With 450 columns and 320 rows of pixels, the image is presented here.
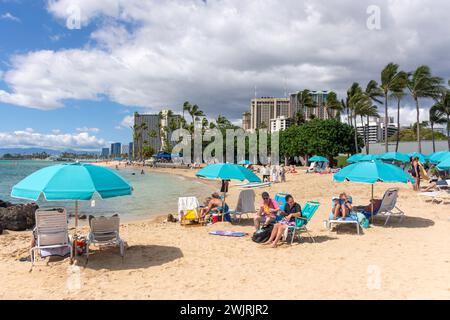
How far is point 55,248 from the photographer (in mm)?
6336

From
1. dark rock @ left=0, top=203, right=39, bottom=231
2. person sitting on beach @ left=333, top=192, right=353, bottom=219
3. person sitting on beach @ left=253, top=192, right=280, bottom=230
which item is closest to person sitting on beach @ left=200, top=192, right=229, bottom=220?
person sitting on beach @ left=253, top=192, right=280, bottom=230

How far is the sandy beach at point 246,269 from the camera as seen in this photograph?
4.77 metres

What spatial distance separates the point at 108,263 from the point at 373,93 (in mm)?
46476

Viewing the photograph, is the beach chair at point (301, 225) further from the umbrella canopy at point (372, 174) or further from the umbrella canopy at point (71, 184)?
the umbrella canopy at point (71, 184)

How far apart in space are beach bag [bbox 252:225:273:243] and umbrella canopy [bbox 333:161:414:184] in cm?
236

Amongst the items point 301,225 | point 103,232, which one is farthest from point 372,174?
point 103,232

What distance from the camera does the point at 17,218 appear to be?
38.0 ft

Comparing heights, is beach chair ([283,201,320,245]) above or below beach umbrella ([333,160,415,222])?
below

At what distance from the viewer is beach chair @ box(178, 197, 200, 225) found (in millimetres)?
10110

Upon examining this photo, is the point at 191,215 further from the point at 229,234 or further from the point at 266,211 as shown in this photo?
the point at 266,211

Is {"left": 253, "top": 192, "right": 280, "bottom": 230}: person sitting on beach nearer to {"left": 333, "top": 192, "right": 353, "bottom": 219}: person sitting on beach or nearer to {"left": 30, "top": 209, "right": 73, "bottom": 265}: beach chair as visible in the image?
{"left": 333, "top": 192, "right": 353, "bottom": 219}: person sitting on beach
